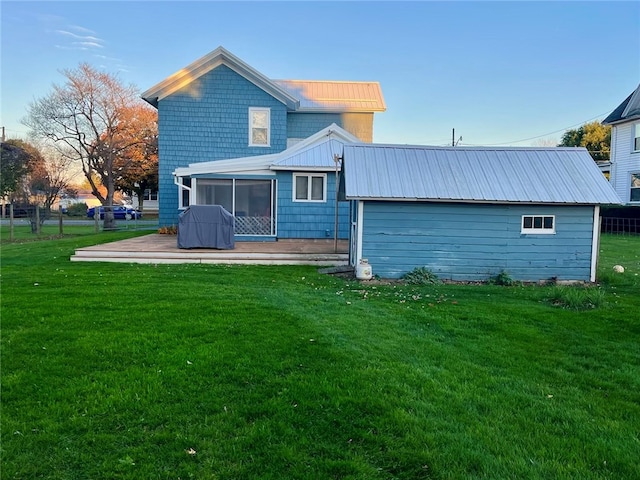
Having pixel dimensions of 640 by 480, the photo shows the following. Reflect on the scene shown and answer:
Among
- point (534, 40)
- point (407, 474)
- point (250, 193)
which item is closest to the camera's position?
point (407, 474)

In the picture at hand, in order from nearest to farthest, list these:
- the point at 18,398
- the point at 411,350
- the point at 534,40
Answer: the point at 18,398, the point at 411,350, the point at 534,40

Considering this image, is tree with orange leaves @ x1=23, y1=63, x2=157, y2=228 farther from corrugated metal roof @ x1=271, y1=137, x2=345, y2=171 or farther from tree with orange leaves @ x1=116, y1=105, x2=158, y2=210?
corrugated metal roof @ x1=271, y1=137, x2=345, y2=171

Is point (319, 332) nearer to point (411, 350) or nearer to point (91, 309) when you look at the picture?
point (411, 350)

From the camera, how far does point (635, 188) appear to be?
23.5m

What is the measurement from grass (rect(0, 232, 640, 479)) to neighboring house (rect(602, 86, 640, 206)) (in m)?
21.0

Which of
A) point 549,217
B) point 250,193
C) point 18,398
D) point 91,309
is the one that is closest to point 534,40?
point 549,217

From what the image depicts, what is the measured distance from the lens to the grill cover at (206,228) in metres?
11.7

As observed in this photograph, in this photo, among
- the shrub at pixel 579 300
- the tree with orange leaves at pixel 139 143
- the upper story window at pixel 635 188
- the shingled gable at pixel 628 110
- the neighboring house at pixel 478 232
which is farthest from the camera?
the tree with orange leaves at pixel 139 143

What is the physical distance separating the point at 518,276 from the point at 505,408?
655cm

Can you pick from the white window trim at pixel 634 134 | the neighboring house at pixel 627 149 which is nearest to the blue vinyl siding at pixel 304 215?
the neighboring house at pixel 627 149

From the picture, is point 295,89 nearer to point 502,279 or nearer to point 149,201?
point 502,279

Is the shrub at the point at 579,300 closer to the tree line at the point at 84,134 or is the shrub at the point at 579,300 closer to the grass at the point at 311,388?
the grass at the point at 311,388

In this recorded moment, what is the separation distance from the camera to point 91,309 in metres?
5.90

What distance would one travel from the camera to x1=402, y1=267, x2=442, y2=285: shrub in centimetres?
888
